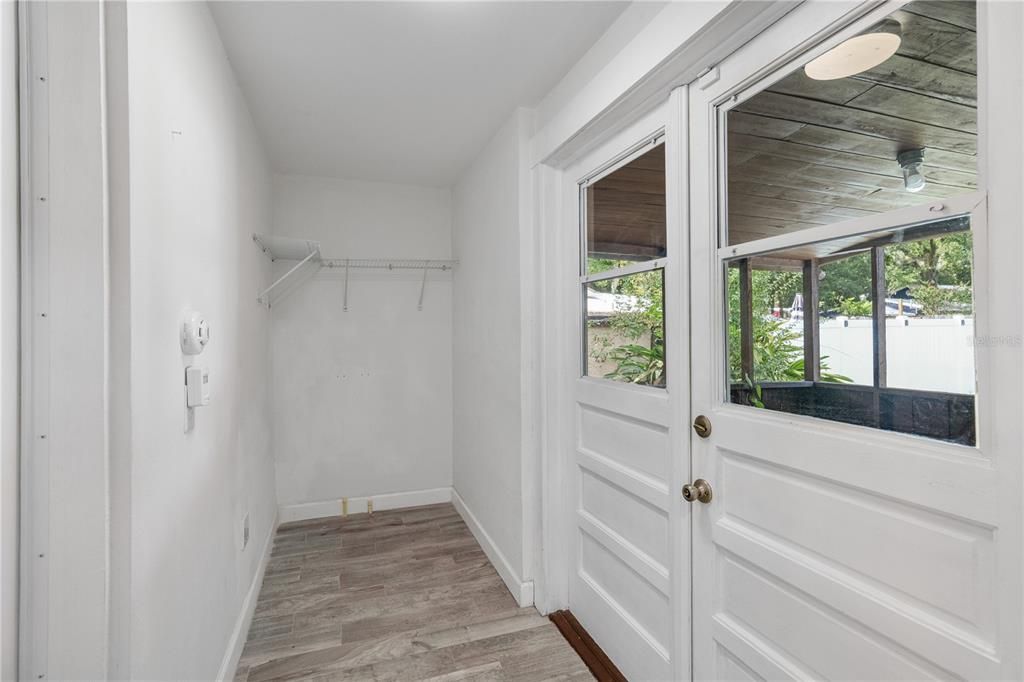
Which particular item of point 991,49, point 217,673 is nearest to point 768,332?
point 991,49

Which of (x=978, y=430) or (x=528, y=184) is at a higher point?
(x=528, y=184)

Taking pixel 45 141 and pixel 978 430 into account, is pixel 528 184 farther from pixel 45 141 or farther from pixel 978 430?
pixel 978 430

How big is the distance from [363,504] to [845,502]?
3.10 m

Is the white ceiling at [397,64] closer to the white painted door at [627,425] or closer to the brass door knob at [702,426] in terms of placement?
the white painted door at [627,425]

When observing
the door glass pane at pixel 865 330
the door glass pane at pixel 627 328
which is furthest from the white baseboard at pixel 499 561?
the door glass pane at pixel 865 330

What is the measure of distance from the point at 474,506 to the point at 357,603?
939mm

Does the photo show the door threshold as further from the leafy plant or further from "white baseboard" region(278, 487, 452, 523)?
"white baseboard" region(278, 487, 452, 523)

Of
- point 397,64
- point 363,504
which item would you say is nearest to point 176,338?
point 397,64

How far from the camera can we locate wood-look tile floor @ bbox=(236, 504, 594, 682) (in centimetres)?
188

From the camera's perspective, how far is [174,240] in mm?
1288

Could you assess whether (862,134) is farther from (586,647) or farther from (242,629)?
(242,629)

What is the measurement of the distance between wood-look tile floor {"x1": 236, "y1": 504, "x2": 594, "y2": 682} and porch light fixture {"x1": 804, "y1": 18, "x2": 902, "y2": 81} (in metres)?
2.04

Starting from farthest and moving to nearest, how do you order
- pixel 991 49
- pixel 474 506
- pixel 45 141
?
pixel 474 506 → pixel 45 141 → pixel 991 49

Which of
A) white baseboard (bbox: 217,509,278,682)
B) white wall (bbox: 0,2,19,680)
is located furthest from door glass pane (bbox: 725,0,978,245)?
white baseboard (bbox: 217,509,278,682)
